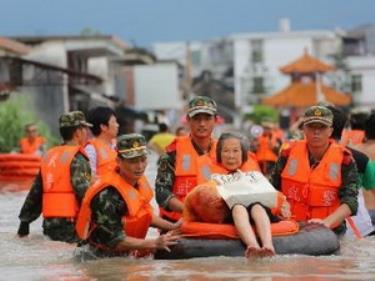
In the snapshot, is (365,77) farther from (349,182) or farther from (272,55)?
(349,182)

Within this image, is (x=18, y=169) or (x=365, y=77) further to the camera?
(x=365, y=77)

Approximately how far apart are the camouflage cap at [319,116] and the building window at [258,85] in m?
90.9

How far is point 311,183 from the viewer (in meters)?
9.42

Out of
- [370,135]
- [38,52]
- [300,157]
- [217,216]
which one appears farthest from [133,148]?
[38,52]

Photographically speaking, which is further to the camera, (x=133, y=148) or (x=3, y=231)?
(x=3, y=231)

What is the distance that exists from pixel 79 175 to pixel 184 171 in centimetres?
123

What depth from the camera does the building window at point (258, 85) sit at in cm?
10031

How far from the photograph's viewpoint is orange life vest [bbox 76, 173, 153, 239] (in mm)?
8469

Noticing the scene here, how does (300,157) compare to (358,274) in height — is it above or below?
above

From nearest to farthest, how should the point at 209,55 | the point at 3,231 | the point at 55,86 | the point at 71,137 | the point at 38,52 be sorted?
the point at 71,137 → the point at 3,231 → the point at 55,86 → the point at 38,52 → the point at 209,55

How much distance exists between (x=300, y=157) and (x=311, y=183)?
0.24m

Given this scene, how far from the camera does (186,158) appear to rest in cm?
954

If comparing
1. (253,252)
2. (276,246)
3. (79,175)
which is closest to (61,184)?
(79,175)

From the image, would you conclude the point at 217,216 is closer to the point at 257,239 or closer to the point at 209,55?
the point at 257,239
